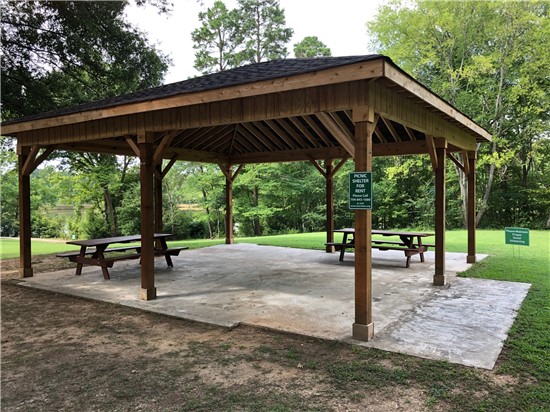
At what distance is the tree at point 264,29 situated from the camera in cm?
2416

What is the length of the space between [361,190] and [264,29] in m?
23.3

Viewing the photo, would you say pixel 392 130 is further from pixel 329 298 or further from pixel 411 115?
pixel 329 298

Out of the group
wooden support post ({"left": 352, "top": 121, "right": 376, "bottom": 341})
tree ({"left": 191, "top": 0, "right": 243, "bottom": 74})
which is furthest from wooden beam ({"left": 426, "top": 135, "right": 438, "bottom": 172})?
tree ({"left": 191, "top": 0, "right": 243, "bottom": 74})

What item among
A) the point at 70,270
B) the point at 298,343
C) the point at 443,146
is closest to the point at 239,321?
the point at 298,343

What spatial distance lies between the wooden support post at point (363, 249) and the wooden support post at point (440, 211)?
9.42 feet

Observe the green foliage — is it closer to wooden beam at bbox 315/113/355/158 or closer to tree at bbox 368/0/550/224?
tree at bbox 368/0/550/224

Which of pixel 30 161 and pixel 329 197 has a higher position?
pixel 30 161

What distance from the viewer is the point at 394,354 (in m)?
3.57

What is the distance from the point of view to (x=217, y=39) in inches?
977

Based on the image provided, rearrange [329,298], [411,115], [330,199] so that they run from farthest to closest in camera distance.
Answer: [330,199] → [329,298] → [411,115]

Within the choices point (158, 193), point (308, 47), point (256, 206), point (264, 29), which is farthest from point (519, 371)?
point (264, 29)

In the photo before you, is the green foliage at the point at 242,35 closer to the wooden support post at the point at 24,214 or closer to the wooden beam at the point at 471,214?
the wooden beam at the point at 471,214

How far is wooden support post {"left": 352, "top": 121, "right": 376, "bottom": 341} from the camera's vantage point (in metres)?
3.96

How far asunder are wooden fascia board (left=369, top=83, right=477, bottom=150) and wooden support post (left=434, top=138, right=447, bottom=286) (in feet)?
0.84
